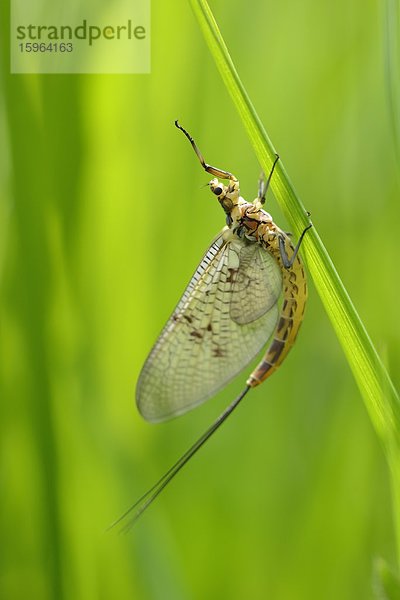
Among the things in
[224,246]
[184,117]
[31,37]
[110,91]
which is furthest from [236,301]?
[31,37]

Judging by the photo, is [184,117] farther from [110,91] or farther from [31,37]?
[31,37]

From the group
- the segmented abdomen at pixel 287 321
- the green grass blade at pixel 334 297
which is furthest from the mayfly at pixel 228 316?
the green grass blade at pixel 334 297

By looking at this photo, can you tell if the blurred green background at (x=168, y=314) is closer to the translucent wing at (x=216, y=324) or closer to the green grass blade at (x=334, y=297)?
the translucent wing at (x=216, y=324)

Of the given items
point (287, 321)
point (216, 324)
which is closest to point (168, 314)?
point (216, 324)

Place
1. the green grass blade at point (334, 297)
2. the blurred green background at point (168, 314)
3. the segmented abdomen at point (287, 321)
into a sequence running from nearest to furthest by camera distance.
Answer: the green grass blade at point (334, 297) < the blurred green background at point (168, 314) < the segmented abdomen at point (287, 321)

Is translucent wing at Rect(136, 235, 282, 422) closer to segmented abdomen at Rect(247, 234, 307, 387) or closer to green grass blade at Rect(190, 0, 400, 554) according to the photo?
segmented abdomen at Rect(247, 234, 307, 387)

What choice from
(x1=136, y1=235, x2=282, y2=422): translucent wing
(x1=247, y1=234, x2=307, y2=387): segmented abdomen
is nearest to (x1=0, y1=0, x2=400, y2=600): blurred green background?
(x1=136, y1=235, x2=282, y2=422): translucent wing
